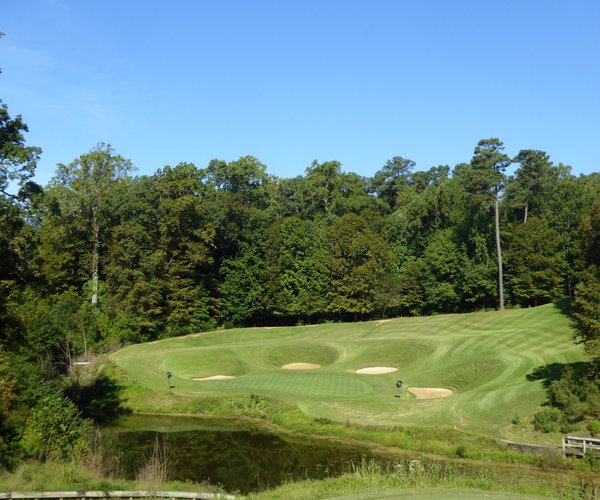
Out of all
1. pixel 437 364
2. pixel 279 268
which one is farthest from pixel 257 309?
pixel 437 364

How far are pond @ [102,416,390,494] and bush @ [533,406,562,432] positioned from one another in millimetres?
7454

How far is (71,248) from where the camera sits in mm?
69000

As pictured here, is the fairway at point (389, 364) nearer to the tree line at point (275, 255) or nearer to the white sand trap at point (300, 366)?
the white sand trap at point (300, 366)

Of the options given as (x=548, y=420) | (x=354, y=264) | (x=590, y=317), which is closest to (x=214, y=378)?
(x=548, y=420)

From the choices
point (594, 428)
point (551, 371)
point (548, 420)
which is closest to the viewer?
point (594, 428)

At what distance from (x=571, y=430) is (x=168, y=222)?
52244 millimetres

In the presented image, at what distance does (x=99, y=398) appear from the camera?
126ft

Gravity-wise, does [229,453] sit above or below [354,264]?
below

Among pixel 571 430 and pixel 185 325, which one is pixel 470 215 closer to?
pixel 185 325

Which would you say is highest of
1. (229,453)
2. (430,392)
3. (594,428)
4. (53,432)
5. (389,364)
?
(53,432)

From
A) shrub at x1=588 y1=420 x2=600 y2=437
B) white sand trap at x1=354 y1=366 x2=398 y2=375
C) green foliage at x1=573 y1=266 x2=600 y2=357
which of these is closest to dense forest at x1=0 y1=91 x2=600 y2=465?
white sand trap at x1=354 y1=366 x2=398 y2=375

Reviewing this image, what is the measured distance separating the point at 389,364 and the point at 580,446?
20.9 m

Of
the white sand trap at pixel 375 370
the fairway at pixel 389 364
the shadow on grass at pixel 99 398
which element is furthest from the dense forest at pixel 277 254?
the white sand trap at pixel 375 370

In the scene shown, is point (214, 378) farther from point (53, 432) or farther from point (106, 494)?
point (106, 494)
